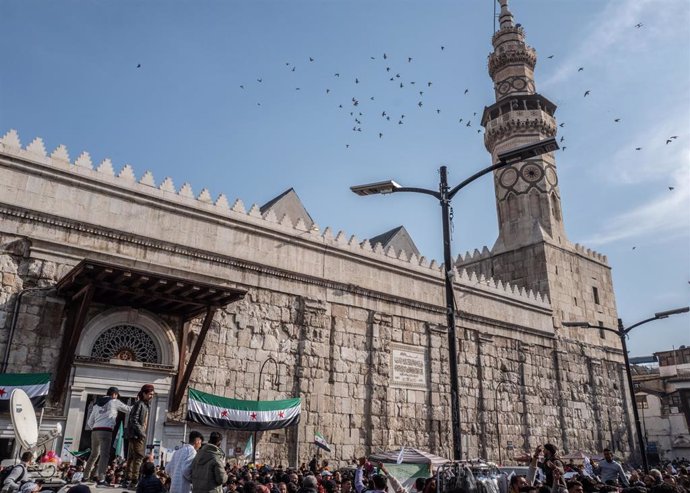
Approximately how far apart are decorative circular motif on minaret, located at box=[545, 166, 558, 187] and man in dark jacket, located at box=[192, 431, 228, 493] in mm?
24606

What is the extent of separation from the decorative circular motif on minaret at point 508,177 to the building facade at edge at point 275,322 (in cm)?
300

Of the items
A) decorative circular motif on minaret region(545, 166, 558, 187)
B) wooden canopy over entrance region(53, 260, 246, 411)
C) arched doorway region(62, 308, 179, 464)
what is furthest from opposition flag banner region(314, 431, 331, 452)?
decorative circular motif on minaret region(545, 166, 558, 187)

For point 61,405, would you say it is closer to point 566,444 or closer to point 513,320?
point 513,320

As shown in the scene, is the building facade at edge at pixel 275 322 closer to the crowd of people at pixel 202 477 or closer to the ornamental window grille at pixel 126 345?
the ornamental window grille at pixel 126 345

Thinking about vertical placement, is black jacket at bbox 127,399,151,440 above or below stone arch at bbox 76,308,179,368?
below

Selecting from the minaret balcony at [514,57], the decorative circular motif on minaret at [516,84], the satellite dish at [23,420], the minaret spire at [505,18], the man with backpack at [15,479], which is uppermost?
the minaret spire at [505,18]

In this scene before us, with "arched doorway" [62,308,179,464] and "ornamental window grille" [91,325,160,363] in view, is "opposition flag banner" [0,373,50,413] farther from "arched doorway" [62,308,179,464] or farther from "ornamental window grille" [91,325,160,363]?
"ornamental window grille" [91,325,160,363]

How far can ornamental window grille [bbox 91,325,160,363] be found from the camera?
12.4 metres

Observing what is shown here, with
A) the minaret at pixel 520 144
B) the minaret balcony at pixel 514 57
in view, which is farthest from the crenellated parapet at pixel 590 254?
the minaret balcony at pixel 514 57

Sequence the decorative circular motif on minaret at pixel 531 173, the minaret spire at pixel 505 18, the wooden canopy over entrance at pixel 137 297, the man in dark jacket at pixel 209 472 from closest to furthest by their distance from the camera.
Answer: the man in dark jacket at pixel 209 472 → the wooden canopy over entrance at pixel 137 297 → the decorative circular motif on minaret at pixel 531 173 → the minaret spire at pixel 505 18

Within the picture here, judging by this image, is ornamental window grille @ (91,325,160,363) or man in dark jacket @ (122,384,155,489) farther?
ornamental window grille @ (91,325,160,363)

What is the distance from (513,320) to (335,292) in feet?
29.5

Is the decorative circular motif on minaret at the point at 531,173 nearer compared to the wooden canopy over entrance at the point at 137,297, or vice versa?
the wooden canopy over entrance at the point at 137,297

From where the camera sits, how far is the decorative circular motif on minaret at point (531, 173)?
26984 millimetres
